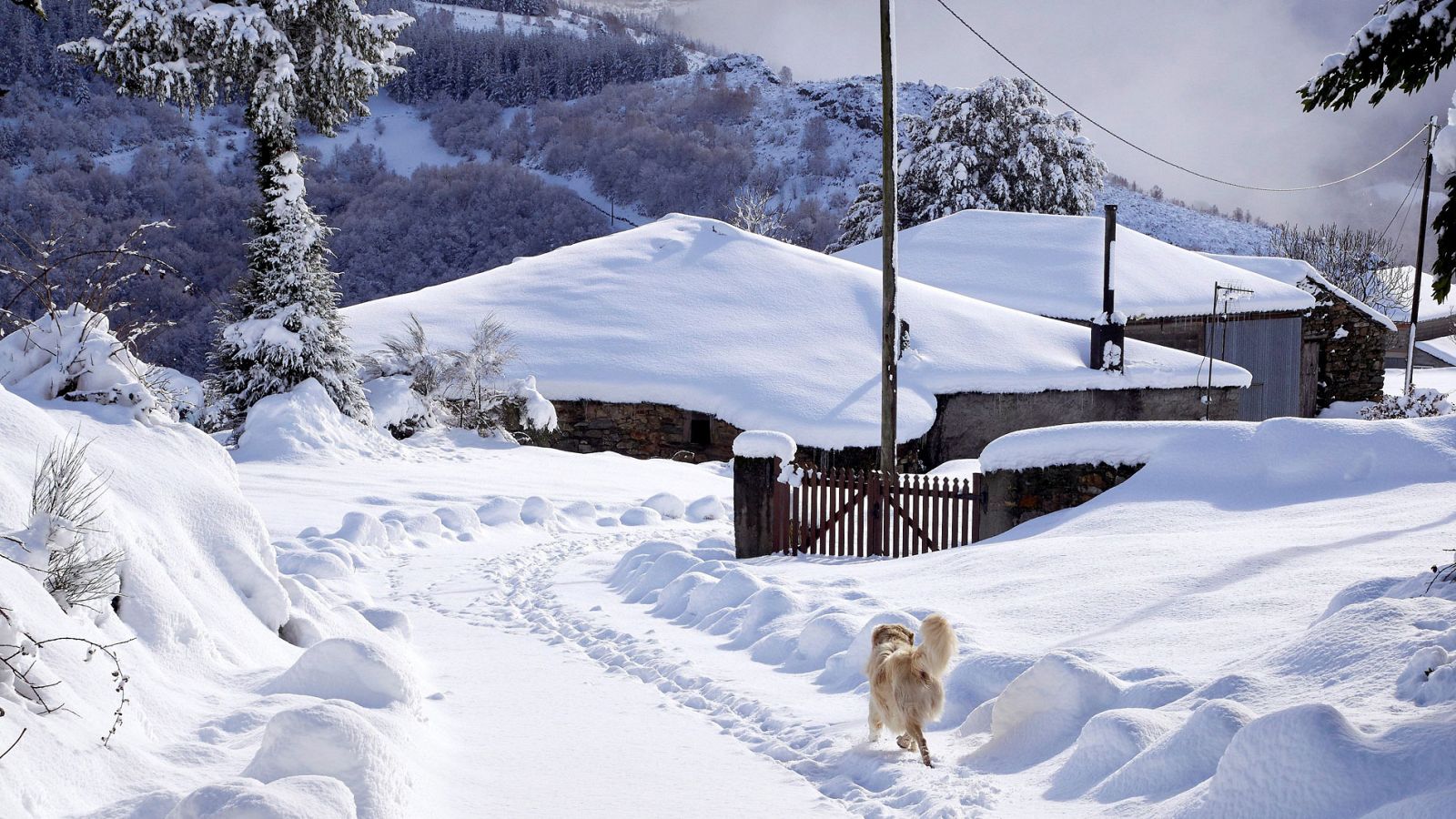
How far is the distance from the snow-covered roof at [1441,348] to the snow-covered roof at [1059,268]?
1933 cm

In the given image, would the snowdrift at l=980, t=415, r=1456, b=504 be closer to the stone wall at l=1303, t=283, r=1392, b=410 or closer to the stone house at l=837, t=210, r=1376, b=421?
the stone house at l=837, t=210, r=1376, b=421

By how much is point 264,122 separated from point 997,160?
119 feet

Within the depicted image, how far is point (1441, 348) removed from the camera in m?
48.6

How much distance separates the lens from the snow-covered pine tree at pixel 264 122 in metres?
17.9

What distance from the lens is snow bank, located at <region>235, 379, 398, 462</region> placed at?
55.4ft

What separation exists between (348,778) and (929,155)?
154 ft

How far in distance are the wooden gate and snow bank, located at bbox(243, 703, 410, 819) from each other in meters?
7.99

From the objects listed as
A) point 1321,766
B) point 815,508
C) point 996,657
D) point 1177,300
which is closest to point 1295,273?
point 1177,300

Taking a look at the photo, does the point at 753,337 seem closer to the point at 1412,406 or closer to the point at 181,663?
the point at 1412,406

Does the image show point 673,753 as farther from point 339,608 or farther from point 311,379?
point 311,379

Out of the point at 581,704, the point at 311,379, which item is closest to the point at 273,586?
the point at 581,704

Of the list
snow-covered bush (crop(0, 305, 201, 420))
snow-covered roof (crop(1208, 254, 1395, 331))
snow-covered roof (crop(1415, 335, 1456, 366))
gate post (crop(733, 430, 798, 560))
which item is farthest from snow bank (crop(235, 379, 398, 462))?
snow-covered roof (crop(1415, 335, 1456, 366))

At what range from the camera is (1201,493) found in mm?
9914

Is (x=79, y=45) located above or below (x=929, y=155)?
below
